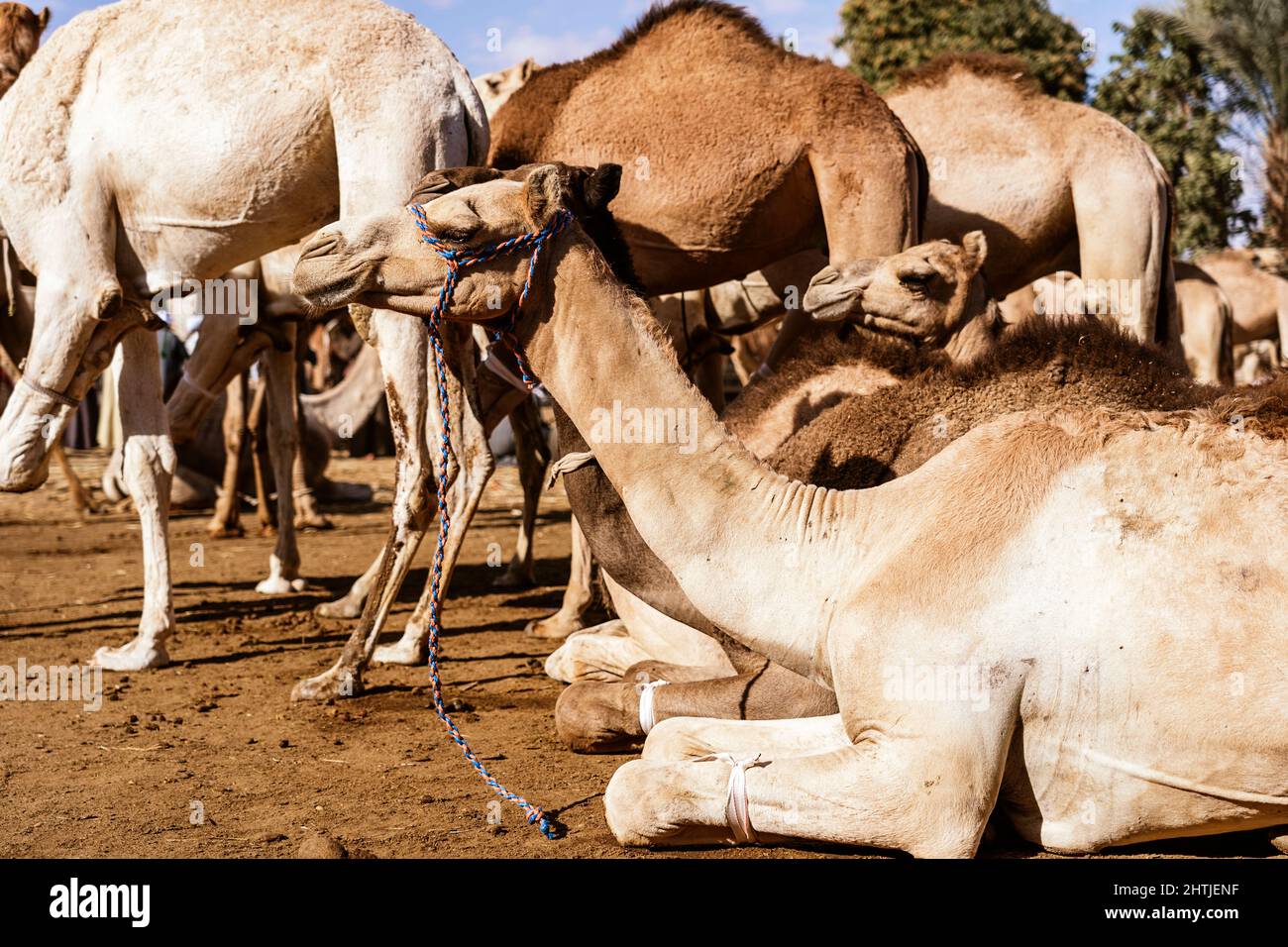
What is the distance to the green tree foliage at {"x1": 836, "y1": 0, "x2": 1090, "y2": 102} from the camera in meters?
23.7

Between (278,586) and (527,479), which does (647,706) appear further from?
(278,586)

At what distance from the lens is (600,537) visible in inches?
175

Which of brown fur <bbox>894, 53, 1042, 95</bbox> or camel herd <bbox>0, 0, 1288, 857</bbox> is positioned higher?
brown fur <bbox>894, 53, 1042, 95</bbox>

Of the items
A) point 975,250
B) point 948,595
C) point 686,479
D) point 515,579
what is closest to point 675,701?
point 686,479

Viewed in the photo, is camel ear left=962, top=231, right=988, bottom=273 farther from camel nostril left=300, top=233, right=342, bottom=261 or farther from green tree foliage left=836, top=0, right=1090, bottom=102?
green tree foliage left=836, top=0, right=1090, bottom=102

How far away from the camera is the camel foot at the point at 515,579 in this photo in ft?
30.8

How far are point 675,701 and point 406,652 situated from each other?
7.78 ft

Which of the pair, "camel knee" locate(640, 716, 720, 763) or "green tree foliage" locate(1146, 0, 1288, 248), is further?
"green tree foliage" locate(1146, 0, 1288, 248)

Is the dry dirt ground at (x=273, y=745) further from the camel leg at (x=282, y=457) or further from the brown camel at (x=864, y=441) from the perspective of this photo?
the brown camel at (x=864, y=441)

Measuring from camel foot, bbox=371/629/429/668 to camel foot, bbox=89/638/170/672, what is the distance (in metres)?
1.03

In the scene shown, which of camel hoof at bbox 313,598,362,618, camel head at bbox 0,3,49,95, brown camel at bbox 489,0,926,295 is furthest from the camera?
camel hoof at bbox 313,598,362,618

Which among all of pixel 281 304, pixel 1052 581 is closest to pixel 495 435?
pixel 281 304

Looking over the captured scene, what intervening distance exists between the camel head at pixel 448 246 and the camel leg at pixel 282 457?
4.99 meters

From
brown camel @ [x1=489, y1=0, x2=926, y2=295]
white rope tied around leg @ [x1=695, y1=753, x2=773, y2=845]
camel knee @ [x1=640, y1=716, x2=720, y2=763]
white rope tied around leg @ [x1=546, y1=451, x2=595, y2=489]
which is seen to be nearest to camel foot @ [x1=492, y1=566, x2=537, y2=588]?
brown camel @ [x1=489, y1=0, x2=926, y2=295]
